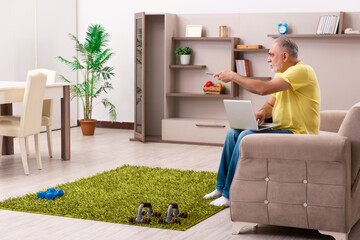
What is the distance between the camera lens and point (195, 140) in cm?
738

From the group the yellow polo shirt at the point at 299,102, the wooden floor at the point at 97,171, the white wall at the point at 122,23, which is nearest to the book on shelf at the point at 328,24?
the white wall at the point at 122,23

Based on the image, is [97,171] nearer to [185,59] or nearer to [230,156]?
[230,156]

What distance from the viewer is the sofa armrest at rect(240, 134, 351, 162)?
3.31 meters

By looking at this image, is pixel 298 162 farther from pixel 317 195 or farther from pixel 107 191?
pixel 107 191

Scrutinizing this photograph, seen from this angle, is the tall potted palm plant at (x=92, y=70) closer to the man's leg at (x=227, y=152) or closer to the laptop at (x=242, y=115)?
the man's leg at (x=227, y=152)

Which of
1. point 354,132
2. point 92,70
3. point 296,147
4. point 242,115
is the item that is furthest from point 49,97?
point 354,132

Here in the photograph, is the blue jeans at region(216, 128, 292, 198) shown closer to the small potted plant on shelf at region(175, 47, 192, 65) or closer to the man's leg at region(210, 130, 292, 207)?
the man's leg at region(210, 130, 292, 207)

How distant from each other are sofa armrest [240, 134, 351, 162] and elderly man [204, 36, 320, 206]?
1.59ft

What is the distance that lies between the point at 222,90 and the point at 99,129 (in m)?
2.17

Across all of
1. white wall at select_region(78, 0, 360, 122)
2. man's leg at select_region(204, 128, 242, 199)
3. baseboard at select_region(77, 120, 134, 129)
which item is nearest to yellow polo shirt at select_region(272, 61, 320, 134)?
man's leg at select_region(204, 128, 242, 199)

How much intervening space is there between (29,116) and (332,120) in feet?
8.85

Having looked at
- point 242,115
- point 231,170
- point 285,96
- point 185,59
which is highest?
point 185,59

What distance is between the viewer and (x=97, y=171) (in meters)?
5.49

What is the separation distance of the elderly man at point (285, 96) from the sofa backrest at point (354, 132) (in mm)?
587
